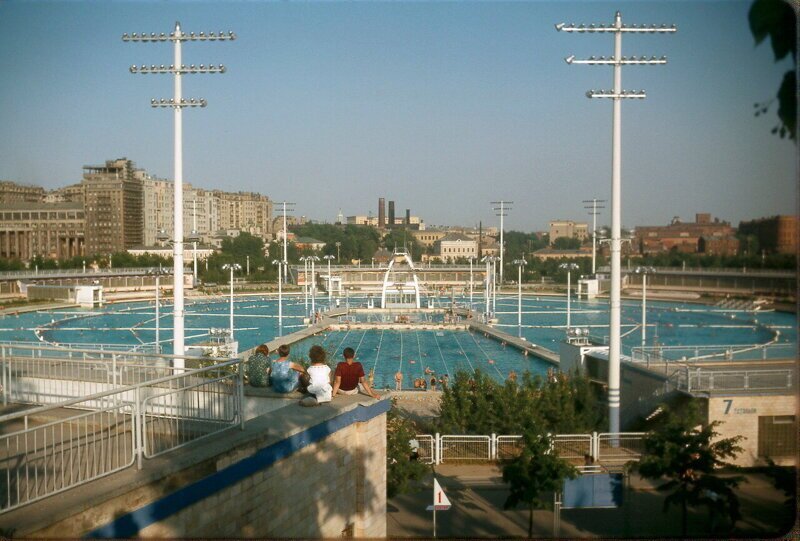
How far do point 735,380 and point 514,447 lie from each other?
9.31ft

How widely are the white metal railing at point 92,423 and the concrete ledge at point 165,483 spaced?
3.1 inches

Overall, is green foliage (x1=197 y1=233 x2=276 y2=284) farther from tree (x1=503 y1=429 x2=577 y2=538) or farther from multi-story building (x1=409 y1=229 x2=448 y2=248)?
tree (x1=503 y1=429 x2=577 y2=538)

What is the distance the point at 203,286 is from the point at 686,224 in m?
31.2

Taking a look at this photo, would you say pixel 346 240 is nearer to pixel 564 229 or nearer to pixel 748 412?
pixel 564 229

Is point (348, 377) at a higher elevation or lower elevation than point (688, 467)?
higher

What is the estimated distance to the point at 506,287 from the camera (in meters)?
55.7

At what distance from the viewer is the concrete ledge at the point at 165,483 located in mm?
2750

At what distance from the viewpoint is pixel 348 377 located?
5.09 meters

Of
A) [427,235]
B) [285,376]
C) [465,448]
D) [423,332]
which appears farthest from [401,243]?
[285,376]

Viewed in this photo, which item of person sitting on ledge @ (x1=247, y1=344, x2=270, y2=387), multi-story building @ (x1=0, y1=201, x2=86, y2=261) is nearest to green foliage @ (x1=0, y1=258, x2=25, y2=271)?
multi-story building @ (x1=0, y1=201, x2=86, y2=261)

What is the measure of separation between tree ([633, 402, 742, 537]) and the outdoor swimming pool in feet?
35.0

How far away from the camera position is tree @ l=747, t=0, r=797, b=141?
1.52 meters

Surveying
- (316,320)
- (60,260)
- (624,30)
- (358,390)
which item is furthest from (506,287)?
(358,390)

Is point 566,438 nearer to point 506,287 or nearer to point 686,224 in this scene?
point 686,224
